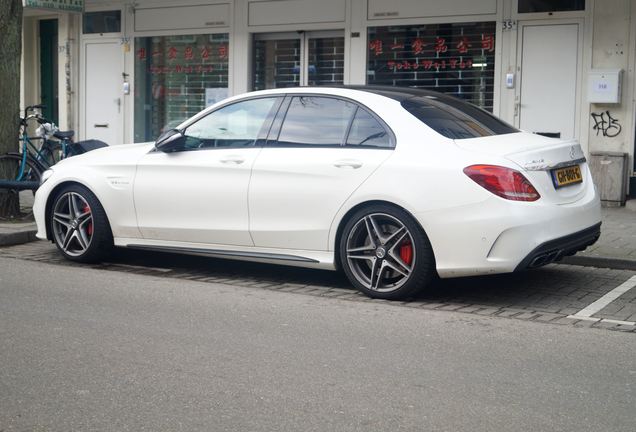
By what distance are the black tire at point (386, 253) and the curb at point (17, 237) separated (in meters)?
4.39

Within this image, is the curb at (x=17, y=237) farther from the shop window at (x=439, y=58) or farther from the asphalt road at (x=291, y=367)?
the shop window at (x=439, y=58)

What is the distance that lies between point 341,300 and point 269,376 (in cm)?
223

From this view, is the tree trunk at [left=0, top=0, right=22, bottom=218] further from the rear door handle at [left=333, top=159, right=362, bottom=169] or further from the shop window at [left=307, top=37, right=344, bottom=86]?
the shop window at [left=307, top=37, right=344, bottom=86]

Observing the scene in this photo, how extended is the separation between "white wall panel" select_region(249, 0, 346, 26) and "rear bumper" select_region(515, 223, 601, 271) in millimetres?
8801

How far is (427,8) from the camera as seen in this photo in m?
14.5

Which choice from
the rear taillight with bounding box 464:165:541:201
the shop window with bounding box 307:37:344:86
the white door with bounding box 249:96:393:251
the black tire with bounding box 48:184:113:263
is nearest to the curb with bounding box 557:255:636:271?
the rear taillight with bounding box 464:165:541:201

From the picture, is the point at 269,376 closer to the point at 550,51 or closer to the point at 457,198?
the point at 457,198

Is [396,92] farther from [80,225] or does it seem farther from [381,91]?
[80,225]

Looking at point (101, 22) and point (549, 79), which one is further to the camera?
point (101, 22)

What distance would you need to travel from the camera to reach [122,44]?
59.5ft

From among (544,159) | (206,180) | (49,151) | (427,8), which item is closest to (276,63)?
(427,8)

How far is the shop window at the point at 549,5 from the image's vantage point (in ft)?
43.7

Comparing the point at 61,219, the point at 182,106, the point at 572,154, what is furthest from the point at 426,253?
the point at 182,106

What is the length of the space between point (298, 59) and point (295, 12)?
0.77 metres
